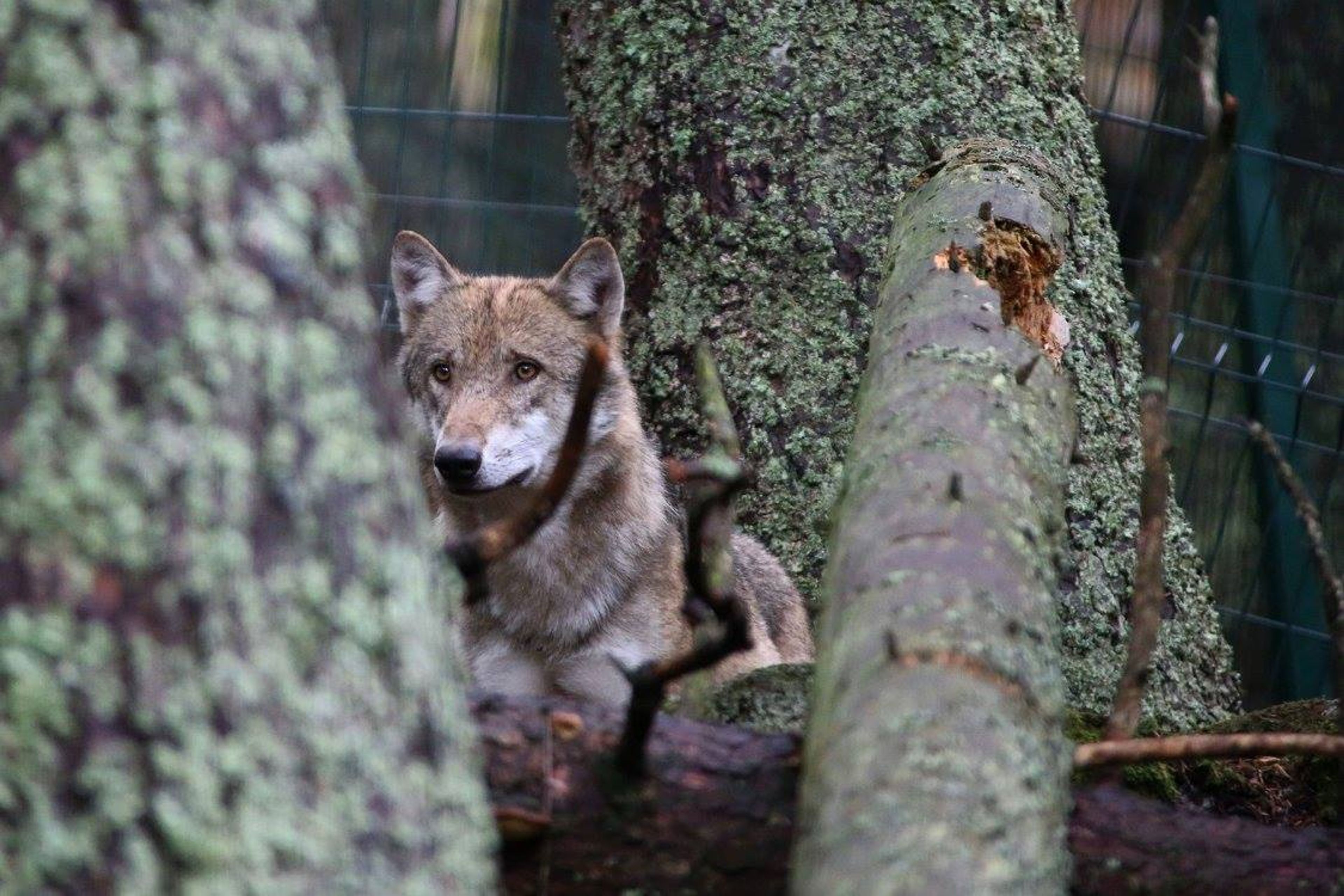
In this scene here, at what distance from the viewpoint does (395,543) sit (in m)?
1.66

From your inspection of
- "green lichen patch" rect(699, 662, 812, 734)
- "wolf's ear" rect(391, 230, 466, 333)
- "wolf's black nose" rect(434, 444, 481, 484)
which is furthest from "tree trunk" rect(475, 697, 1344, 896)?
"wolf's ear" rect(391, 230, 466, 333)

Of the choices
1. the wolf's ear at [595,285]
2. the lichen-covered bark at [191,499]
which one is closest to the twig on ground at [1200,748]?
the lichen-covered bark at [191,499]

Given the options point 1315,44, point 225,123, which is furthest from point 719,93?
point 225,123

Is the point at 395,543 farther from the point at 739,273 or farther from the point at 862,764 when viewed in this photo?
the point at 739,273

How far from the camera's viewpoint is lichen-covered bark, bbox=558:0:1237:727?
4738mm

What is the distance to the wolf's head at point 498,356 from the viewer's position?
489 centimetres

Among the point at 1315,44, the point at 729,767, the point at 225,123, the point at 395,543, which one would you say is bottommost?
the point at 729,767

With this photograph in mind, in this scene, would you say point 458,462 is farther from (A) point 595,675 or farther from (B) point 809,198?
(B) point 809,198

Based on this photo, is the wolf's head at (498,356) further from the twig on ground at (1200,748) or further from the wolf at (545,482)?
the twig on ground at (1200,748)

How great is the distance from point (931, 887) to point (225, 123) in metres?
1.03

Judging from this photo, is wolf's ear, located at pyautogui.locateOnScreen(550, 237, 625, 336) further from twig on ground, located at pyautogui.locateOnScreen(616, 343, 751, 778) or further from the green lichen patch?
twig on ground, located at pyautogui.locateOnScreen(616, 343, 751, 778)

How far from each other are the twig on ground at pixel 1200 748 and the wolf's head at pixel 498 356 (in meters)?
2.78

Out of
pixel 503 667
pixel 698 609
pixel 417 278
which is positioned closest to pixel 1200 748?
pixel 698 609

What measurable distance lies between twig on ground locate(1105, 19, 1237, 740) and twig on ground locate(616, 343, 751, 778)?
67 centimetres
